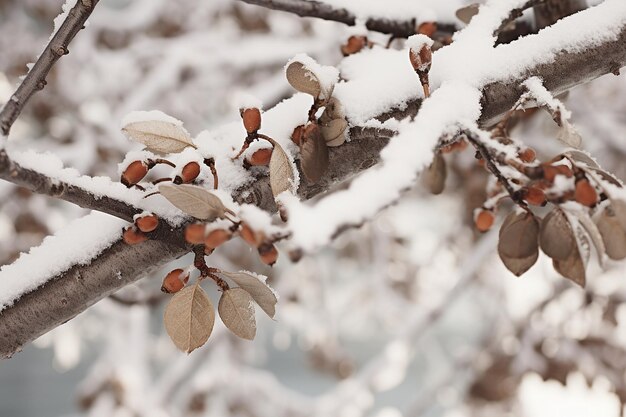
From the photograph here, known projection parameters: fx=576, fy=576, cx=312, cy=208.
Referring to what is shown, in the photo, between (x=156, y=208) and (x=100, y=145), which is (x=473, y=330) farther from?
(x=156, y=208)

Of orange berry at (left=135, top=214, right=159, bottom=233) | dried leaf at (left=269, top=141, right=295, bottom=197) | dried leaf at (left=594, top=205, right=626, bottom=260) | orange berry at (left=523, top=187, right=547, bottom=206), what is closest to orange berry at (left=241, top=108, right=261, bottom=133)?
dried leaf at (left=269, top=141, right=295, bottom=197)

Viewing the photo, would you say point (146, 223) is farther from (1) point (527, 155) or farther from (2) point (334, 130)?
(1) point (527, 155)

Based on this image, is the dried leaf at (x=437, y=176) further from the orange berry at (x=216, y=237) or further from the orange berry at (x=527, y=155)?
the orange berry at (x=216, y=237)

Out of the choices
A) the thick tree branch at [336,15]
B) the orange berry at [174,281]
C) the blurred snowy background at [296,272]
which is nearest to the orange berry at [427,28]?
the thick tree branch at [336,15]

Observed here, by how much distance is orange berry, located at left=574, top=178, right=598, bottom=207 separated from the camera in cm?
50

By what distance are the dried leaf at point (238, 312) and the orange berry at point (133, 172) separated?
155 millimetres

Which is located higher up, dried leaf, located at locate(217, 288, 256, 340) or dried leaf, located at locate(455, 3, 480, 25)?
dried leaf, located at locate(455, 3, 480, 25)

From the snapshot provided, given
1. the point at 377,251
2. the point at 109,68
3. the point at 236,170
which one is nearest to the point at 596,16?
the point at 236,170

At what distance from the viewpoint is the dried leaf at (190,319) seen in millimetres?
614

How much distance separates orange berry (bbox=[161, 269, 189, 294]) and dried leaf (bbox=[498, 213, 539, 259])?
35 cm

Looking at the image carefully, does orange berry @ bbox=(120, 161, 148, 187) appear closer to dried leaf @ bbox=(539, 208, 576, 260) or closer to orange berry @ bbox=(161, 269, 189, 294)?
orange berry @ bbox=(161, 269, 189, 294)

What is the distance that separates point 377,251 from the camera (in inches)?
121

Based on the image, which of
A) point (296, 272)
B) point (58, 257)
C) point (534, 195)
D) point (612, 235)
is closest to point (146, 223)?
point (58, 257)

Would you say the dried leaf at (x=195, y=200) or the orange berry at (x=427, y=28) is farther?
the orange berry at (x=427, y=28)
